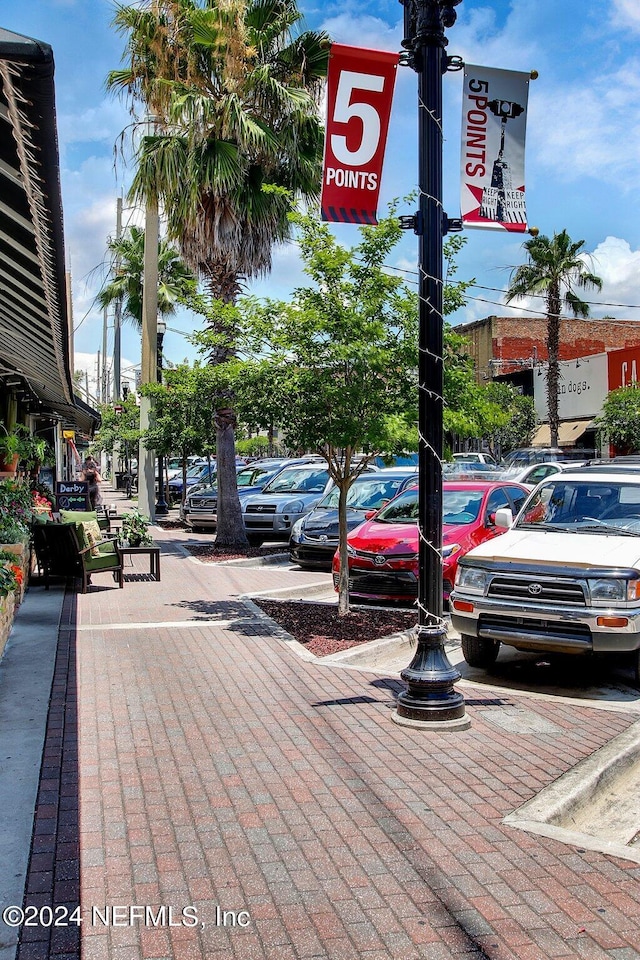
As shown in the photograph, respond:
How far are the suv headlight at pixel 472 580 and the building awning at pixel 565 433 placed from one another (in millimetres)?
30789

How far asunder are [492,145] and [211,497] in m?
16.9

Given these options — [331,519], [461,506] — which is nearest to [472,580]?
[461,506]

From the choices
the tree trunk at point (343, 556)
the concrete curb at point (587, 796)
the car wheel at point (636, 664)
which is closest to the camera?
the concrete curb at point (587, 796)

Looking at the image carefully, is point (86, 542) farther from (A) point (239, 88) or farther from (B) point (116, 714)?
(A) point (239, 88)

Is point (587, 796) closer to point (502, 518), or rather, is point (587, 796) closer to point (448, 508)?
point (502, 518)

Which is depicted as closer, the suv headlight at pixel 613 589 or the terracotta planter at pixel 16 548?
the suv headlight at pixel 613 589

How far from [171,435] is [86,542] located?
9.51 metres

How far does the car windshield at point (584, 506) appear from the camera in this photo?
8094mm

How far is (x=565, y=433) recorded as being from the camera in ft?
131

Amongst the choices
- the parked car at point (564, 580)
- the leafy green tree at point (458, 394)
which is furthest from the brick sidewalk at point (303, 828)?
the leafy green tree at point (458, 394)

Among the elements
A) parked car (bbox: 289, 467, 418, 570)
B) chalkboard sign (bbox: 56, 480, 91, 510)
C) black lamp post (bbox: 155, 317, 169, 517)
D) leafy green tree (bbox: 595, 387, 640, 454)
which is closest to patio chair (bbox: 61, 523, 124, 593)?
parked car (bbox: 289, 467, 418, 570)

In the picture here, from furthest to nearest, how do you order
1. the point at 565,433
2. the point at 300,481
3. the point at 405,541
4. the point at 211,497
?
1. the point at 565,433
2. the point at 211,497
3. the point at 300,481
4. the point at 405,541

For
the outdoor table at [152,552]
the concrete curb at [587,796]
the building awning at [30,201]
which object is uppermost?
the building awning at [30,201]

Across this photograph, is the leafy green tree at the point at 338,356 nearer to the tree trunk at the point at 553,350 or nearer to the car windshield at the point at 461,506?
the car windshield at the point at 461,506
